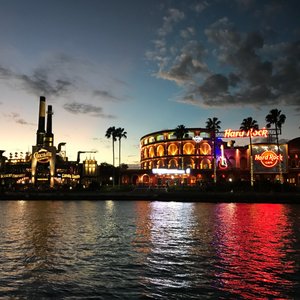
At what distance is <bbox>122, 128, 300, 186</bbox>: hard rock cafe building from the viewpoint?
440ft

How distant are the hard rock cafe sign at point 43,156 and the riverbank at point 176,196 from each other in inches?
1594

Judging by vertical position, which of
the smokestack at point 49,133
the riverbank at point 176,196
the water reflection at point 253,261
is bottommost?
the water reflection at point 253,261

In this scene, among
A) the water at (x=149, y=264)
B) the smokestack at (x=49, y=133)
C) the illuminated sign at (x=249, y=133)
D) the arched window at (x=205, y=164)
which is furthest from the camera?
the smokestack at (x=49, y=133)

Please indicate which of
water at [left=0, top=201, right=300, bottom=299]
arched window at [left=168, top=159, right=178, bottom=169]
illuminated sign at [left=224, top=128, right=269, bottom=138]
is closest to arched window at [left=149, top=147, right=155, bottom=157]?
arched window at [left=168, top=159, right=178, bottom=169]

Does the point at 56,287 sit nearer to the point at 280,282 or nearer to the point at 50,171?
the point at 280,282

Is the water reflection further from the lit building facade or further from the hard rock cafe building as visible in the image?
the lit building facade

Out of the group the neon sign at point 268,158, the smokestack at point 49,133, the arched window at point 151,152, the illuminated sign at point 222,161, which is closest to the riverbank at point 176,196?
the illuminated sign at point 222,161

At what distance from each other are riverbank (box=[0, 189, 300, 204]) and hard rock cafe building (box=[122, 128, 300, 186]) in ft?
70.2

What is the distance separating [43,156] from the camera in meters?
152

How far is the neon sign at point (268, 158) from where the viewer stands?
134125 mm

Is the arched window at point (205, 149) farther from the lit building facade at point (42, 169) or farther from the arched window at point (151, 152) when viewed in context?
the lit building facade at point (42, 169)

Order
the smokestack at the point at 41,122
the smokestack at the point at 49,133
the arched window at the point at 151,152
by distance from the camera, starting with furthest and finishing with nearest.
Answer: the arched window at the point at 151,152
the smokestack at the point at 49,133
the smokestack at the point at 41,122

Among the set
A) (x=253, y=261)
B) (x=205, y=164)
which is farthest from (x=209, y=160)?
(x=253, y=261)

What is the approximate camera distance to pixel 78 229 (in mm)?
37031
